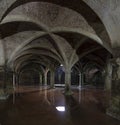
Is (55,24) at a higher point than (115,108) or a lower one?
higher

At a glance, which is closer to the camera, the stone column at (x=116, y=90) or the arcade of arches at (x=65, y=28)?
the arcade of arches at (x=65, y=28)

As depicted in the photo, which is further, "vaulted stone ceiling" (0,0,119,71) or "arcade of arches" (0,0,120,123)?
"vaulted stone ceiling" (0,0,119,71)

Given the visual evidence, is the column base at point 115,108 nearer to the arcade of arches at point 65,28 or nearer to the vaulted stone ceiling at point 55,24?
the arcade of arches at point 65,28

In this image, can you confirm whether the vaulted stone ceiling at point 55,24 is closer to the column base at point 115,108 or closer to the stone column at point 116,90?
the stone column at point 116,90

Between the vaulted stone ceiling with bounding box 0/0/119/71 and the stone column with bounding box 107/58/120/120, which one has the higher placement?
the vaulted stone ceiling with bounding box 0/0/119/71

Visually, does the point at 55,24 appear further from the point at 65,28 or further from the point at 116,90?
the point at 116,90

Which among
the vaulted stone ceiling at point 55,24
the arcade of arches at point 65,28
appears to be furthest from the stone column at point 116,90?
the vaulted stone ceiling at point 55,24

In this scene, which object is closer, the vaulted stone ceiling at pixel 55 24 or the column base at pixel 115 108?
the column base at pixel 115 108

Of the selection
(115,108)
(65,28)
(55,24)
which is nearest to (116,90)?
(115,108)

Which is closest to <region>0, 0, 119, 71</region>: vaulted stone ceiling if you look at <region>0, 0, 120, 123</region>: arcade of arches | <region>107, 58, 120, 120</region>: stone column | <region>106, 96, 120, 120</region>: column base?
<region>0, 0, 120, 123</region>: arcade of arches

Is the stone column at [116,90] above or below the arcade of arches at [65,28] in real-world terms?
below

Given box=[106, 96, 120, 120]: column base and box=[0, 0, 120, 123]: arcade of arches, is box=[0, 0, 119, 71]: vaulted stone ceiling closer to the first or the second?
box=[0, 0, 120, 123]: arcade of arches

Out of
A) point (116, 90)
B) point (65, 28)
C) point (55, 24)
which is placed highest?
point (55, 24)

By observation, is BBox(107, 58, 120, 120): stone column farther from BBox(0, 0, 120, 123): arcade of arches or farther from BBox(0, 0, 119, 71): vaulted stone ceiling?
BBox(0, 0, 119, 71): vaulted stone ceiling
